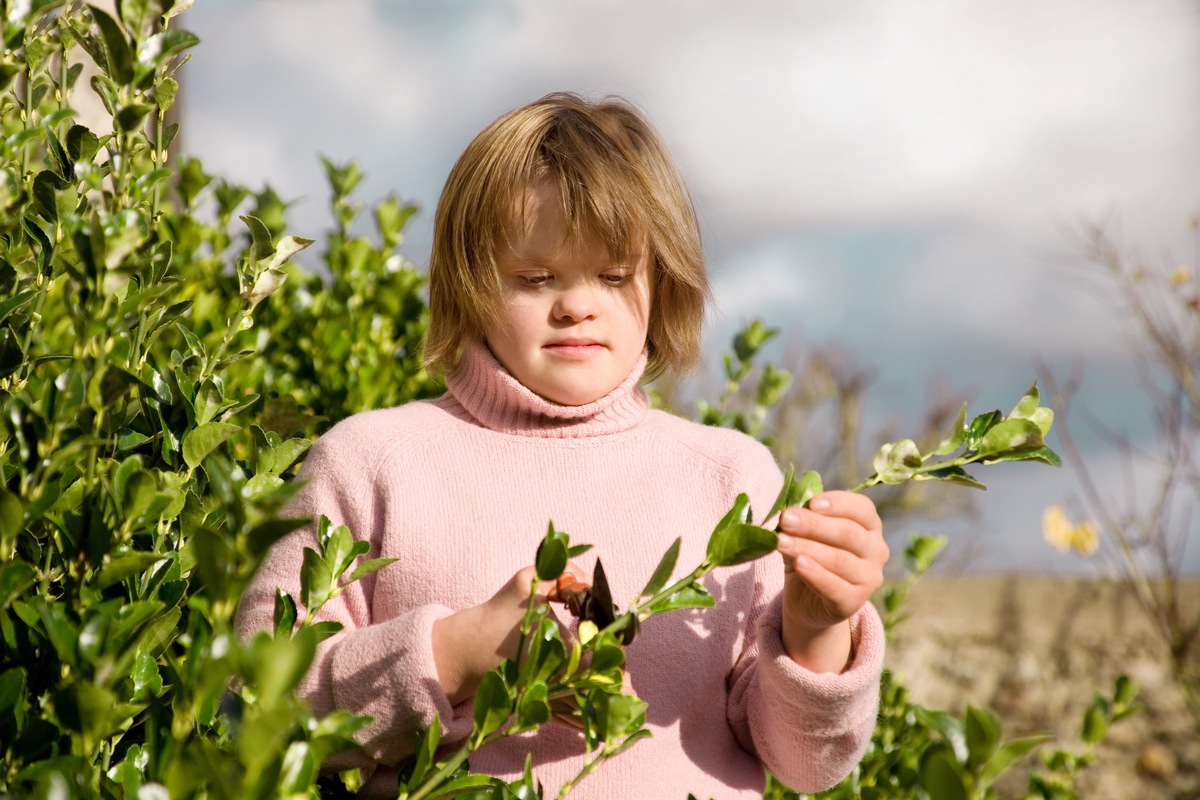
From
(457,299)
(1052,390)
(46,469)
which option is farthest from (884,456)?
(1052,390)

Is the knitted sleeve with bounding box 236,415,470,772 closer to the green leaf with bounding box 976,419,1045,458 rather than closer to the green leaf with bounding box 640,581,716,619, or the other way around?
the green leaf with bounding box 640,581,716,619

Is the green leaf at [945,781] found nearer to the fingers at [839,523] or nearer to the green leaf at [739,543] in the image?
the green leaf at [739,543]

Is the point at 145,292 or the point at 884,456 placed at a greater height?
the point at 145,292

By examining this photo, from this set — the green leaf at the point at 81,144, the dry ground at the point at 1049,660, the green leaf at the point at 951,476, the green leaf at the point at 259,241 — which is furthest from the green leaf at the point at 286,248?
the dry ground at the point at 1049,660

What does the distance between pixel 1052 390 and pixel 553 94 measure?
417cm

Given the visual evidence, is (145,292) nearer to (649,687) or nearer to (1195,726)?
(649,687)

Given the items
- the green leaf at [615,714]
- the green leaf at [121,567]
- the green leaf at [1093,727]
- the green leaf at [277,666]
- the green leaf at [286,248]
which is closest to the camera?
the green leaf at [277,666]

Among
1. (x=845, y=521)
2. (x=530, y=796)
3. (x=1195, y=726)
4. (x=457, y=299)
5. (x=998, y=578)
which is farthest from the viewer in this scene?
(x=998, y=578)

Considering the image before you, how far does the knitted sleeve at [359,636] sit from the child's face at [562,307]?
0.26m

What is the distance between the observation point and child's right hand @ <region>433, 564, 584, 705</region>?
3.79ft

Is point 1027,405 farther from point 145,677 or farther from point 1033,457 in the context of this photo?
point 145,677

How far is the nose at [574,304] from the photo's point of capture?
155 centimetres

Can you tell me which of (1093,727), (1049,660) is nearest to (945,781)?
(1093,727)

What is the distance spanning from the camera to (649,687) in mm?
1482
